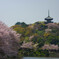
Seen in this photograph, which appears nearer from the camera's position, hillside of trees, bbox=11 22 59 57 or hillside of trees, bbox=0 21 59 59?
hillside of trees, bbox=0 21 59 59

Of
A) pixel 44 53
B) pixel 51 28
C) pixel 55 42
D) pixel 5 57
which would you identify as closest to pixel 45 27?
pixel 51 28

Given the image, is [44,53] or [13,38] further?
[44,53]

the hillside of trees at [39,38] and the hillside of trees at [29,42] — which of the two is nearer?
the hillside of trees at [29,42]

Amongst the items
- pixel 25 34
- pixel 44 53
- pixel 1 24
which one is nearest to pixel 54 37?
pixel 25 34

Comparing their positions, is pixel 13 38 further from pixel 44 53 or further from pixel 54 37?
pixel 54 37

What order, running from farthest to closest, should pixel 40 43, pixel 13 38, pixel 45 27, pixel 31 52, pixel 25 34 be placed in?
pixel 45 27 < pixel 25 34 < pixel 40 43 < pixel 31 52 < pixel 13 38

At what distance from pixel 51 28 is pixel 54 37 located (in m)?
13.3

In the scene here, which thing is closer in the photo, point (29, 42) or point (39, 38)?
point (29, 42)

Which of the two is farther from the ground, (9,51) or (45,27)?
(45,27)

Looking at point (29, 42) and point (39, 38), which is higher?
point (39, 38)

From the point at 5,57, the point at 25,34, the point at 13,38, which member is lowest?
the point at 5,57

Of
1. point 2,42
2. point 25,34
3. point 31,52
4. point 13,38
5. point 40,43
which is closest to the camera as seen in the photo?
point 2,42

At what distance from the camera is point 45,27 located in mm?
84875

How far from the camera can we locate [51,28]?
82438 millimetres
